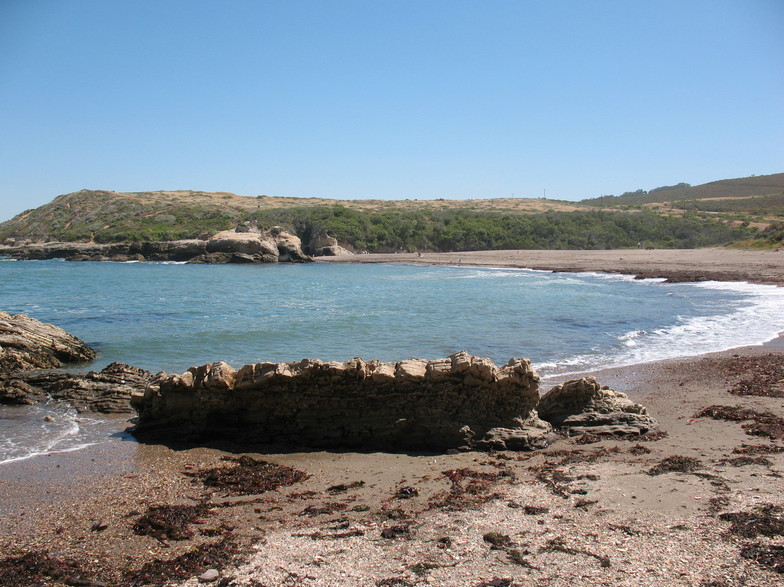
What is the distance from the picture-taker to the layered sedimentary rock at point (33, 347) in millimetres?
11710

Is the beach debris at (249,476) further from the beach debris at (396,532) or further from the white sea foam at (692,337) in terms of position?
the white sea foam at (692,337)

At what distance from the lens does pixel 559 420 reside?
812 centimetres

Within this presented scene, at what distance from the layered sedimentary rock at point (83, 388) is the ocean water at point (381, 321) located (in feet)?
1.29

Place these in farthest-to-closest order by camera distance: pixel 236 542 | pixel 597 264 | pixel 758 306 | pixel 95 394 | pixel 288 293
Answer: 1. pixel 597 264
2. pixel 288 293
3. pixel 758 306
4. pixel 95 394
5. pixel 236 542

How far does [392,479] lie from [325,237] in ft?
199

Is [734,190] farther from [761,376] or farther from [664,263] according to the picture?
[761,376]

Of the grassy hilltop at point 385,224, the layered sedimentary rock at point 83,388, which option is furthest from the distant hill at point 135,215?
the layered sedimentary rock at point 83,388

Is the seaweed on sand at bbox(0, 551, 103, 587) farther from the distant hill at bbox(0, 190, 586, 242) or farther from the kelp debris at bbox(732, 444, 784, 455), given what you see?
the distant hill at bbox(0, 190, 586, 242)

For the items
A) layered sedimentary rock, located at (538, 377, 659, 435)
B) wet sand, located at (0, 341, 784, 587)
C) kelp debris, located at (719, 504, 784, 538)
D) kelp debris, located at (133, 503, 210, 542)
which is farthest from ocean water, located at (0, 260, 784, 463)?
kelp debris, located at (719, 504, 784, 538)

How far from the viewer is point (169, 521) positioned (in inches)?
205

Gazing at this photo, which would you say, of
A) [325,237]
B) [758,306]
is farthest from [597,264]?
[325,237]

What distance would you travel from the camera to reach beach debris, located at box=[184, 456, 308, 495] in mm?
6141

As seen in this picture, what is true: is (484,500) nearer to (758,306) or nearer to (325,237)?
(758,306)

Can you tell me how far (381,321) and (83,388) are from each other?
10.3 meters
